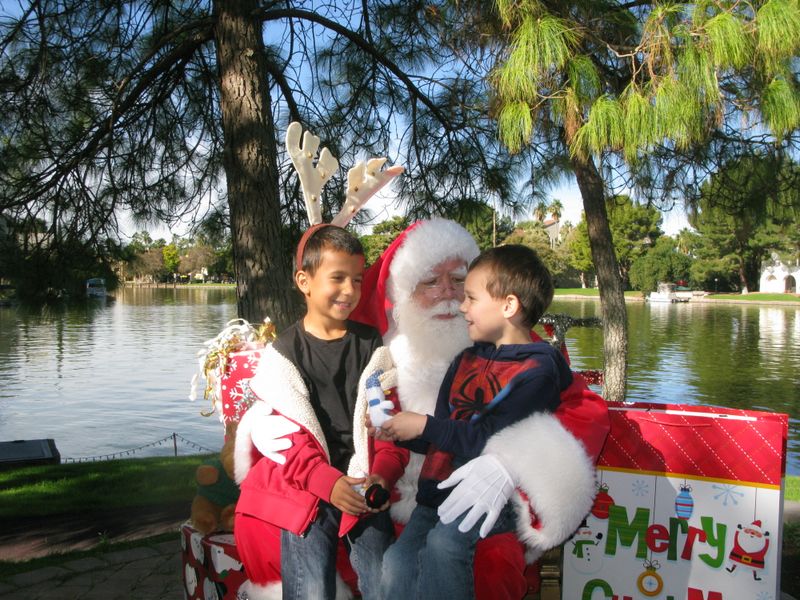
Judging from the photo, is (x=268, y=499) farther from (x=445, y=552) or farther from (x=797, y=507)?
(x=797, y=507)

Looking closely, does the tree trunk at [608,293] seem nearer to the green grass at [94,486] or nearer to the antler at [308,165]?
the antler at [308,165]

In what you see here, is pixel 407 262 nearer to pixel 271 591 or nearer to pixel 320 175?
pixel 320 175

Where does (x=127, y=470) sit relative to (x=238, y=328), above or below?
below

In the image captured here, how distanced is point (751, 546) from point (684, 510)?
21cm

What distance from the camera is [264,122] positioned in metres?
3.73

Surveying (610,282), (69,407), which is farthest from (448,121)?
(69,407)

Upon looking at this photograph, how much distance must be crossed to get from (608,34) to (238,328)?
2908 mm

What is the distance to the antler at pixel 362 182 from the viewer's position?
280cm

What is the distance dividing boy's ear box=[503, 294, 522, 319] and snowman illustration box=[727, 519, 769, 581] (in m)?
1.01

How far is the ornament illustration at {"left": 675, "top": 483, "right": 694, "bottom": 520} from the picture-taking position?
2186 mm

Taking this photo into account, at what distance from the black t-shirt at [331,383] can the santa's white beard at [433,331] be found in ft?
0.61

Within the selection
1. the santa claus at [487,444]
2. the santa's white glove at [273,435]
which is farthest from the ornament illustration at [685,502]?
the santa's white glove at [273,435]

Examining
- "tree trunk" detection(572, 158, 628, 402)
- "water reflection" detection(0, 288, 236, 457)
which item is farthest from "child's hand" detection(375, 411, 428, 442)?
"tree trunk" detection(572, 158, 628, 402)

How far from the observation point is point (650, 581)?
2.25 meters
